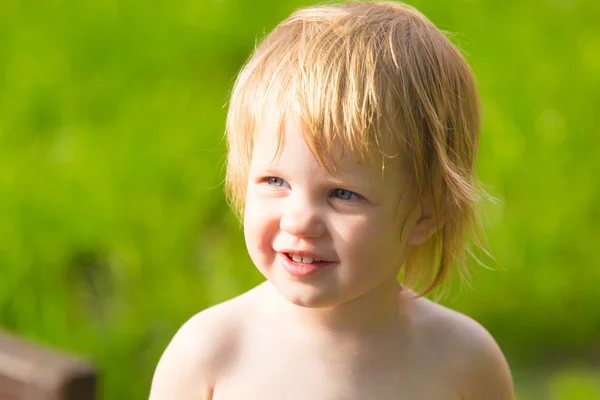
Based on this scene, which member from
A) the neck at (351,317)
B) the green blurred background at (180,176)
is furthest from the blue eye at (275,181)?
the green blurred background at (180,176)

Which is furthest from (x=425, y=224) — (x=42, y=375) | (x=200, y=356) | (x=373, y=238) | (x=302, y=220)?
(x=42, y=375)

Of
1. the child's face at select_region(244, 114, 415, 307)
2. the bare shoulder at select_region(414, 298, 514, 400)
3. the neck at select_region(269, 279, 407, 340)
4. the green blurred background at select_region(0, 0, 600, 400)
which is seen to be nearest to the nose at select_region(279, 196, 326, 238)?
the child's face at select_region(244, 114, 415, 307)

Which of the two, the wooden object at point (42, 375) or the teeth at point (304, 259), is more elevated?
the teeth at point (304, 259)

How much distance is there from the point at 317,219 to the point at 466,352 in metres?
0.41

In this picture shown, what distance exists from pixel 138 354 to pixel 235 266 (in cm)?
36

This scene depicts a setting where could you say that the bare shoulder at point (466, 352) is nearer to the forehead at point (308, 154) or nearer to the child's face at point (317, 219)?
the child's face at point (317, 219)

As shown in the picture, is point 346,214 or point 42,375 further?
point 42,375

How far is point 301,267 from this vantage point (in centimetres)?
140

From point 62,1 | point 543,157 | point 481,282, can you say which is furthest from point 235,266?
point 62,1

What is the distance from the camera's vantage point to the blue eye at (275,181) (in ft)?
4.64

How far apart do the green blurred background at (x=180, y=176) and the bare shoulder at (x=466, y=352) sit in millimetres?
1090

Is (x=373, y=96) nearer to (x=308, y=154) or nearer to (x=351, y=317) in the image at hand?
(x=308, y=154)

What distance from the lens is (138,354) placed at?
259cm

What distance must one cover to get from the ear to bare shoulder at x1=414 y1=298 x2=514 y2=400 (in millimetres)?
165
